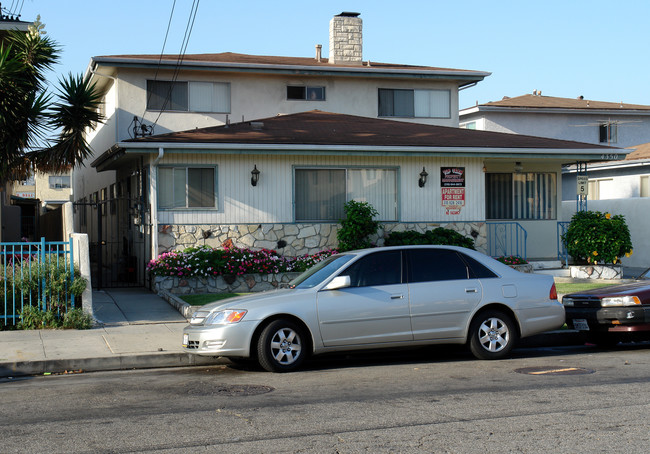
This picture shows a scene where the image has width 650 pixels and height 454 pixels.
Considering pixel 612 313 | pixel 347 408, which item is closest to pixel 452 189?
pixel 612 313

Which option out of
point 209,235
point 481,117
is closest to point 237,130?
point 209,235

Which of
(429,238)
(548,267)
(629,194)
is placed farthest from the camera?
(629,194)

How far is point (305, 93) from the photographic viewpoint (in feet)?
80.3

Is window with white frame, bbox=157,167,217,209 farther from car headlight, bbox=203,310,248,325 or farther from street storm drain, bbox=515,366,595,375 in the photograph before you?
street storm drain, bbox=515,366,595,375

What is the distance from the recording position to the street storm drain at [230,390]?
26.5 feet

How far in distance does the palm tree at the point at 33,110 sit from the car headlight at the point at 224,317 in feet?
29.2

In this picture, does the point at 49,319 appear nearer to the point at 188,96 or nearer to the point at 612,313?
the point at 612,313

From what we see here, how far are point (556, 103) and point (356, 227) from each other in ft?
72.5

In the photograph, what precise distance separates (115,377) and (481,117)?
28660 millimetres

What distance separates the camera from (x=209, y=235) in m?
17.8

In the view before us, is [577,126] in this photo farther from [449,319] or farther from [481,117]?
[449,319]

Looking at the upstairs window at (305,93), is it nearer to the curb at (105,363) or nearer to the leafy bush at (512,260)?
the leafy bush at (512,260)

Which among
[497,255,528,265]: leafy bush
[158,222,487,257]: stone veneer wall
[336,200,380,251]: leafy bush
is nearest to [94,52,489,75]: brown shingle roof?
[158,222,487,257]: stone veneer wall

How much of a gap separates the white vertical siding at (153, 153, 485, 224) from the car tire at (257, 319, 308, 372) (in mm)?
8816
